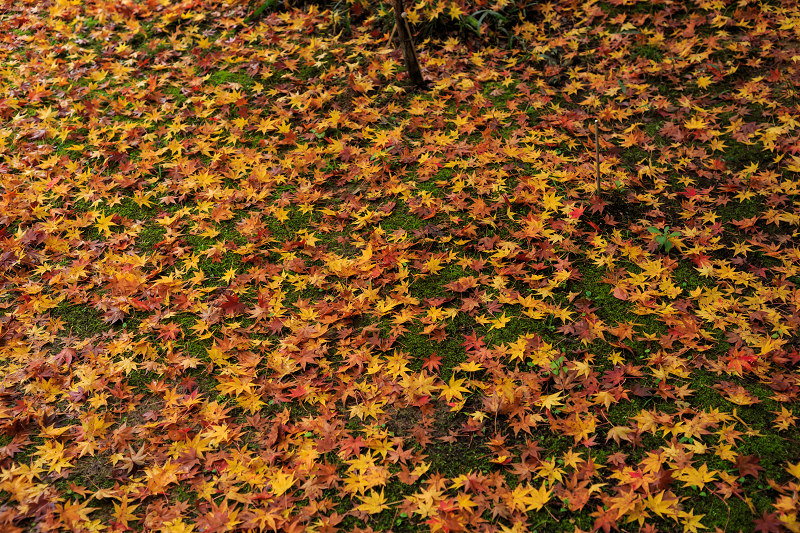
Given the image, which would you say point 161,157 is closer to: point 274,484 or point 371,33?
point 371,33

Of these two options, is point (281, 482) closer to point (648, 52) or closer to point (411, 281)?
point (411, 281)

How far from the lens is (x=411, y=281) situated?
3785mm

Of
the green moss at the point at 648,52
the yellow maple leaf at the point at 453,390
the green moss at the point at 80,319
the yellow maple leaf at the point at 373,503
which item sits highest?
the green moss at the point at 648,52

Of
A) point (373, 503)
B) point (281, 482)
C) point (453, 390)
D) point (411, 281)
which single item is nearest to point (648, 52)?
point (411, 281)

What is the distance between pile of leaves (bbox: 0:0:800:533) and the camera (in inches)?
108

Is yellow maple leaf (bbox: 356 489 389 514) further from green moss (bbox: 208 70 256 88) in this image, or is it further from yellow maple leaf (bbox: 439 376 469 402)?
green moss (bbox: 208 70 256 88)

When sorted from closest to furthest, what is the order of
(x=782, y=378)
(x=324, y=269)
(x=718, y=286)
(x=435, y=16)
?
(x=782, y=378) < (x=718, y=286) < (x=324, y=269) < (x=435, y=16)

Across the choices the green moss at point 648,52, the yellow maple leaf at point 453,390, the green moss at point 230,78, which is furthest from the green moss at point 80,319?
the green moss at point 648,52

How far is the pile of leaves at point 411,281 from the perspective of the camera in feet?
8.99

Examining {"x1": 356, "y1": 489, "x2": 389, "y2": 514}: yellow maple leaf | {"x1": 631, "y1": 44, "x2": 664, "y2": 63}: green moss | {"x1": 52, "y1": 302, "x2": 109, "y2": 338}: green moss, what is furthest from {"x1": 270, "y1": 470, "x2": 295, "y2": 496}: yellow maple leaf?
{"x1": 631, "y1": 44, "x2": 664, "y2": 63}: green moss

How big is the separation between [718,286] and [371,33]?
455 centimetres

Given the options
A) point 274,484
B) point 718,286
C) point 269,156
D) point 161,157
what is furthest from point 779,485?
point 161,157

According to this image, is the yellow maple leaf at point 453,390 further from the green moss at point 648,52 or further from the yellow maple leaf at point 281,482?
the green moss at point 648,52

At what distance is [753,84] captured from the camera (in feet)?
15.9
